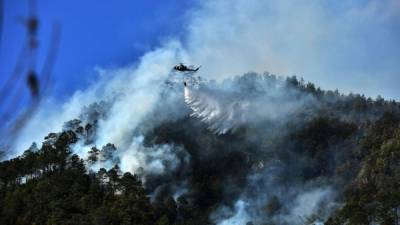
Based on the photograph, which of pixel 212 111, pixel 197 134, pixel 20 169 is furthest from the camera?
pixel 197 134

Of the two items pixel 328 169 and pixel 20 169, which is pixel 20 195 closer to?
pixel 20 169

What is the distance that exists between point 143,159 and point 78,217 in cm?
4807

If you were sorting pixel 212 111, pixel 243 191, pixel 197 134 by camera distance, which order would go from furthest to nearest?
1. pixel 197 134
2. pixel 243 191
3. pixel 212 111

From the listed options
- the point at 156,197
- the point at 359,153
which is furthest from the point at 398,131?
the point at 156,197

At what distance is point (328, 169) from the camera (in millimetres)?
135500

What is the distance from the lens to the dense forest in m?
98.7

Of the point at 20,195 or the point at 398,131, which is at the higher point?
the point at 398,131

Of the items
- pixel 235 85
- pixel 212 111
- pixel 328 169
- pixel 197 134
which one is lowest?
pixel 212 111

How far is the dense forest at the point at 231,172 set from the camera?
9869 cm

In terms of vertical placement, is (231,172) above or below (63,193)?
above

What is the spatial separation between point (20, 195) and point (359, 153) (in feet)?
228

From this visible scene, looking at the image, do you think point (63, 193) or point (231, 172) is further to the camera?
point (231, 172)

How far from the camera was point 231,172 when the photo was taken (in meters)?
140

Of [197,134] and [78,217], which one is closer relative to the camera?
[78,217]
